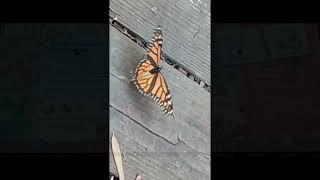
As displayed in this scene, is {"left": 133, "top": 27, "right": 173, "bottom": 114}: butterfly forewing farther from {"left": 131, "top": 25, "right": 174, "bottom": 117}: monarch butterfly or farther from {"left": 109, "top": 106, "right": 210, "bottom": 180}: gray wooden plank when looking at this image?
{"left": 109, "top": 106, "right": 210, "bottom": 180}: gray wooden plank

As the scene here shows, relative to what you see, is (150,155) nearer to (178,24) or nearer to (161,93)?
(161,93)

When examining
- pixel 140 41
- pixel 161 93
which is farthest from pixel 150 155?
pixel 140 41

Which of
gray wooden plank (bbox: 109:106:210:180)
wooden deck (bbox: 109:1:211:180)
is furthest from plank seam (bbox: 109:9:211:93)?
gray wooden plank (bbox: 109:106:210:180)

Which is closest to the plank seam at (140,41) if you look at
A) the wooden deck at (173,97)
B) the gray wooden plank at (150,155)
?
the wooden deck at (173,97)

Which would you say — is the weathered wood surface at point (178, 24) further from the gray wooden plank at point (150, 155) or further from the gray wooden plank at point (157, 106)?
the gray wooden plank at point (150, 155)
